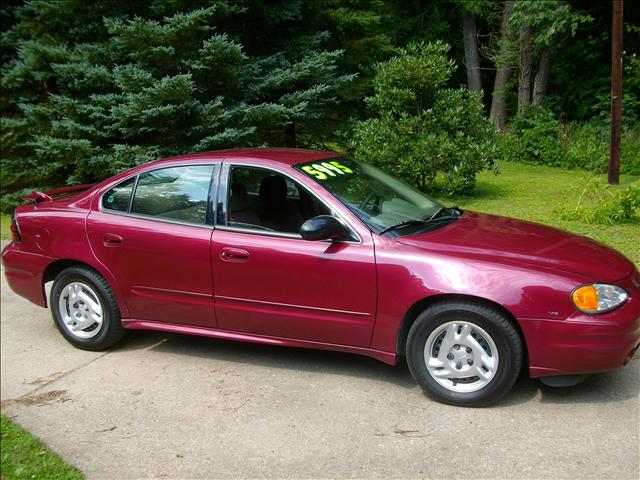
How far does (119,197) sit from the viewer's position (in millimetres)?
5008

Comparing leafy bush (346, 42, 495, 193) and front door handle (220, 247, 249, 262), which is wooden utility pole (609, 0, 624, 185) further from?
front door handle (220, 247, 249, 262)

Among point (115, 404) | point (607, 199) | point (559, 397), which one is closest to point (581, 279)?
point (559, 397)

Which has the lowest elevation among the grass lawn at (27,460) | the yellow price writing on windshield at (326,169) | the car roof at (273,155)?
the grass lawn at (27,460)

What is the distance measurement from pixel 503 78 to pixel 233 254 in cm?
2016

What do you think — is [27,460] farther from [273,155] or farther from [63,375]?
[273,155]

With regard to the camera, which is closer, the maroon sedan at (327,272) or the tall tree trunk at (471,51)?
the maroon sedan at (327,272)

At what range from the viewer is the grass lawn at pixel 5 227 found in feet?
33.7

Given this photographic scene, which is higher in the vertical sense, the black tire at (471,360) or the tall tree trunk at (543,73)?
the tall tree trunk at (543,73)

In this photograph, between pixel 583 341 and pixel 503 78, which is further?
pixel 503 78

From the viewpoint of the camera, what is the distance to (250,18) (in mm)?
11219

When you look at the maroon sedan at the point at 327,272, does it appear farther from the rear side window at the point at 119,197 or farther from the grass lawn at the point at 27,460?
the grass lawn at the point at 27,460

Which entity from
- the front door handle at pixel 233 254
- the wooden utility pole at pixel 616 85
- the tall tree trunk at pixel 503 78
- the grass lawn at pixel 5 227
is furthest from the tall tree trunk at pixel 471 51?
the front door handle at pixel 233 254

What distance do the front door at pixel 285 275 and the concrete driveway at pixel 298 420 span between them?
16.6 inches

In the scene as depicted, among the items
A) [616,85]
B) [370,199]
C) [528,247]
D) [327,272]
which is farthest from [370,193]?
[616,85]
